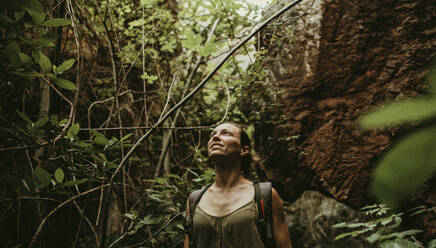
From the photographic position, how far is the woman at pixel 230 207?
1.45 meters

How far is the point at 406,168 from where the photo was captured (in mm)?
262

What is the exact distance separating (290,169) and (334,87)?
936 millimetres

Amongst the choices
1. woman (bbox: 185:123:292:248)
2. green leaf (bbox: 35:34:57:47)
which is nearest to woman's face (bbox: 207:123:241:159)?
woman (bbox: 185:123:292:248)

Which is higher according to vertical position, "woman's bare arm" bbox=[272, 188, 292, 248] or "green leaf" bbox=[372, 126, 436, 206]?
"green leaf" bbox=[372, 126, 436, 206]

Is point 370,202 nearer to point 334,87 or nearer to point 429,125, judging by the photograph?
point 334,87

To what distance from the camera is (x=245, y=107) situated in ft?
9.38

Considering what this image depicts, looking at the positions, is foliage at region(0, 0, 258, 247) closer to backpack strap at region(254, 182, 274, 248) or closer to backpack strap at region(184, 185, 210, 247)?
backpack strap at region(184, 185, 210, 247)

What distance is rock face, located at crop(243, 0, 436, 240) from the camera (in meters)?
2.10

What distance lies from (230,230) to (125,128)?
888mm

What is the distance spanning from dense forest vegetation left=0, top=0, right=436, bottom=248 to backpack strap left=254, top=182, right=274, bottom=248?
0.39 m

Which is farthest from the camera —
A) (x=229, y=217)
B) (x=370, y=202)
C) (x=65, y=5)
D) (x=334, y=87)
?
(x=334, y=87)

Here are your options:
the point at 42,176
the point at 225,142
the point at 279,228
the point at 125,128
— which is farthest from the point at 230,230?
the point at 42,176

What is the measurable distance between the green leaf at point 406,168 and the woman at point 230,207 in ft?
4.22

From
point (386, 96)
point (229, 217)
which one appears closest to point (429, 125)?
point (229, 217)
